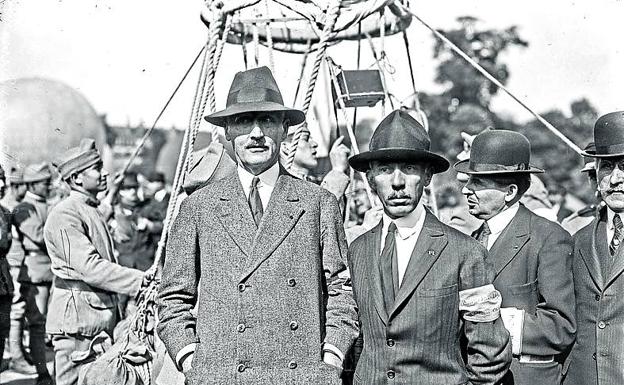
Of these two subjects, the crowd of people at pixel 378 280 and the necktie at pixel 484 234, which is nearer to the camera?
the crowd of people at pixel 378 280

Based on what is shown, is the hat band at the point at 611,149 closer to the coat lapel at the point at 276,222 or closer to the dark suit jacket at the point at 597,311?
the dark suit jacket at the point at 597,311

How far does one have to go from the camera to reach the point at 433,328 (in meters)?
3.11

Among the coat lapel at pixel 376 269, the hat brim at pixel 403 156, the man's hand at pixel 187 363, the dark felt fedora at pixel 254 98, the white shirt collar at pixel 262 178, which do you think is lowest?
the man's hand at pixel 187 363

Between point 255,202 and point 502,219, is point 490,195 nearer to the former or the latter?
point 502,219

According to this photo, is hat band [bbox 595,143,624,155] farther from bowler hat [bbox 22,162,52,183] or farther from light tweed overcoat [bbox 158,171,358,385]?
bowler hat [bbox 22,162,52,183]

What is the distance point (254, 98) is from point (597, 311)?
1.90 meters

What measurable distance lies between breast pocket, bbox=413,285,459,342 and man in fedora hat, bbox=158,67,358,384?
10.5 inches

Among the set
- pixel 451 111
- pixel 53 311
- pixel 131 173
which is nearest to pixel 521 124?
pixel 451 111

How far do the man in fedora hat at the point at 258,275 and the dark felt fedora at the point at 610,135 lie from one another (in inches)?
57.4

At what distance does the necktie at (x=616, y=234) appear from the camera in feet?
12.5

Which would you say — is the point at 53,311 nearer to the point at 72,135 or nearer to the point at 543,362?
the point at 543,362

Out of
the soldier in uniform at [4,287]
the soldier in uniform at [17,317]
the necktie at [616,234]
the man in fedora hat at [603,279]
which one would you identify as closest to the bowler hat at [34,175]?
the soldier in uniform at [17,317]

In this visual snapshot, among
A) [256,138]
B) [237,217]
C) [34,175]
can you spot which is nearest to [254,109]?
[256,138]

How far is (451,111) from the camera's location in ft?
148
